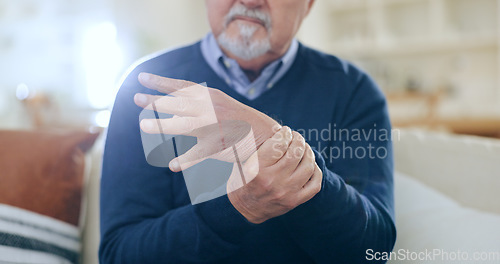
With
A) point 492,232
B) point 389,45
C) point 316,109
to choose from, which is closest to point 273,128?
point 316,109

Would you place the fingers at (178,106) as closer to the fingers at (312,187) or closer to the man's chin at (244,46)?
the fingers at (312,187)

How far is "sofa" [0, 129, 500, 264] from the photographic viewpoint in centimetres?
55

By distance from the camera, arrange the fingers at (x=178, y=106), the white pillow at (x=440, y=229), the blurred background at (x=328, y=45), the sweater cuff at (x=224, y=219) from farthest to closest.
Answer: the blurred background at (x=328, y=45), the white pillow at (x=440, y=229), the sweater cuff at (x=224, y=219), the fingers at (x=178, y=106)

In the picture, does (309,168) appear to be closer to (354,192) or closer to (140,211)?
(354,192)

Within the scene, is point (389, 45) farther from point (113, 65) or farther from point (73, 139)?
point (73, 139)

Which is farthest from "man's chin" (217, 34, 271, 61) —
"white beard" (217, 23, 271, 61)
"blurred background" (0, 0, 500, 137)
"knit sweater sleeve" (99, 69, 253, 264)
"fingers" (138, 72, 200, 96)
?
"blurred background" (0, 0, 500, 137)

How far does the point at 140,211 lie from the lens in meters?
0.53

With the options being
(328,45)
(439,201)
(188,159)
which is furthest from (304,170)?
(328,45)

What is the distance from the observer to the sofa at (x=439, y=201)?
21.7 inches

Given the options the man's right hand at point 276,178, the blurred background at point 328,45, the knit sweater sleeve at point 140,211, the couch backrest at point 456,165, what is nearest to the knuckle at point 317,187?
the man's right hand at point 276,178

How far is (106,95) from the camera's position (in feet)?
9.58

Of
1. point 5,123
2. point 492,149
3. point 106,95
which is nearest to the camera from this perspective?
point 492,149

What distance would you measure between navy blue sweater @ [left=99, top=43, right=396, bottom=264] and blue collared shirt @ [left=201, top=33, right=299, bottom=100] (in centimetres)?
1

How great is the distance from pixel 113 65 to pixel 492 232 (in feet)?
9.21
